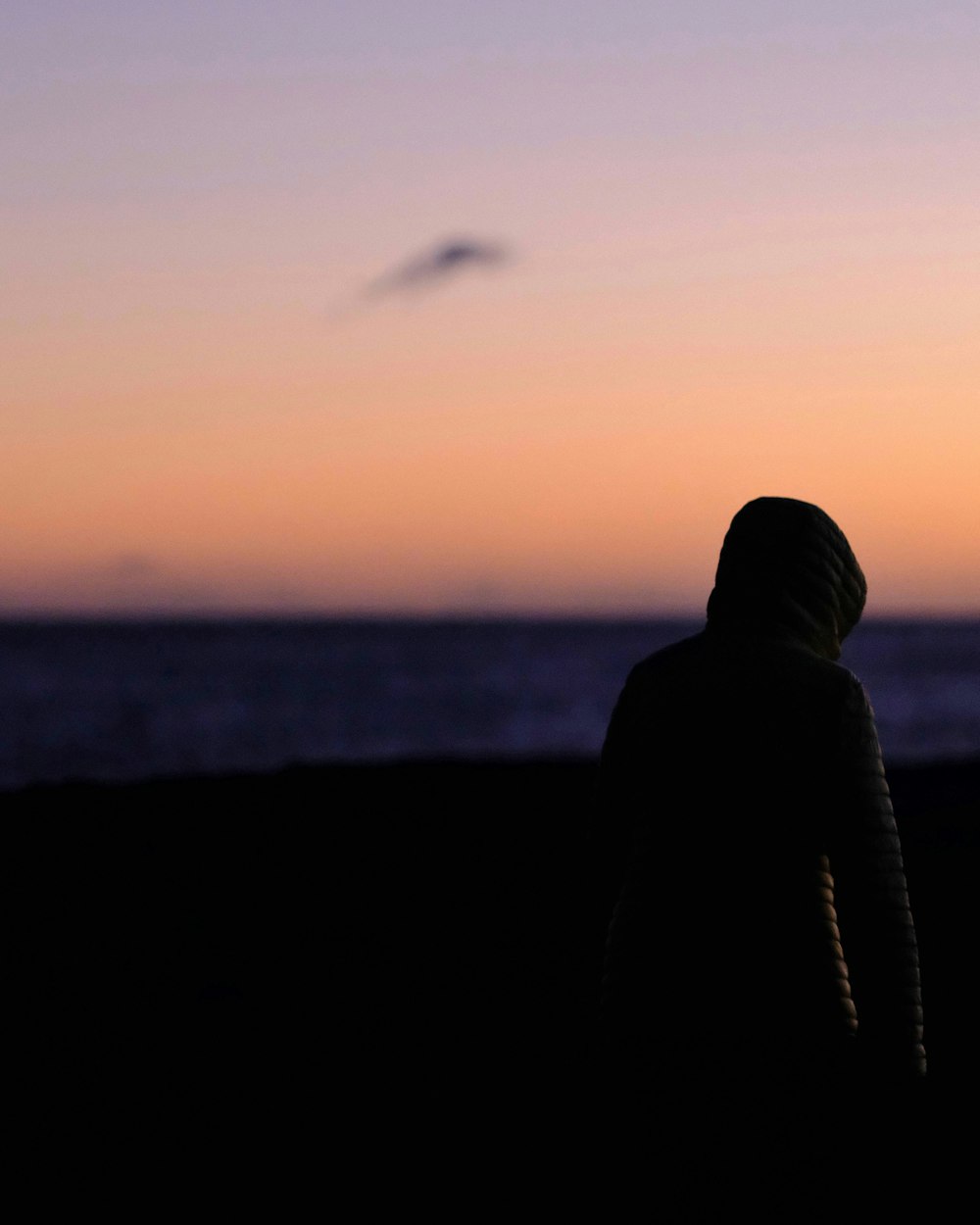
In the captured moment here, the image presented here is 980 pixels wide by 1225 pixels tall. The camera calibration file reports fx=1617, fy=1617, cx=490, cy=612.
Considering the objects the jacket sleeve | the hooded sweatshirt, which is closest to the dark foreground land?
the hooded sweatshirt

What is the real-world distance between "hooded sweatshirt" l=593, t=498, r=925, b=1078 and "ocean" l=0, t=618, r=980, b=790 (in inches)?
410

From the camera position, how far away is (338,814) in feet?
37.7

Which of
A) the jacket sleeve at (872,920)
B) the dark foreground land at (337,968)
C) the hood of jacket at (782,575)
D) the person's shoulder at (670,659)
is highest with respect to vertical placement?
A: the hood of jacket at (782,575)

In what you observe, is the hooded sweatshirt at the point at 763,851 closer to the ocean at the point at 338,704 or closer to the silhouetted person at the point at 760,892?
the silhouetted person at the point at 760,892

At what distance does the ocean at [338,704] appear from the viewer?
37.2 metres

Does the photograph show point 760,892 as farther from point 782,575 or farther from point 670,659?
point 782,575

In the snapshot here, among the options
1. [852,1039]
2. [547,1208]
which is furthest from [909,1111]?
[547,1208]

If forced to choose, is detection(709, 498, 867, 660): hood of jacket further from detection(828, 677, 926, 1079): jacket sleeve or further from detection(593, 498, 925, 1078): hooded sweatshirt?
detection(828, 677, 926, 1079): jacket sleeve

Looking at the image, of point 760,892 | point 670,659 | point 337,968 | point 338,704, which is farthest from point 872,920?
point 338,704

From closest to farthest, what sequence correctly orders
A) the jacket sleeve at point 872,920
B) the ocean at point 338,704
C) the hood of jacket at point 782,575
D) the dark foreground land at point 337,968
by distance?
1. the jacket sleeve at point 872,920
2. the hood of jacket at point 782,575
3. the dark foreground land at point 337,968
4. the ocean at point 338,704

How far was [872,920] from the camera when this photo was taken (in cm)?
313

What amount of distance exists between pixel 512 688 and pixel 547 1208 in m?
61.0

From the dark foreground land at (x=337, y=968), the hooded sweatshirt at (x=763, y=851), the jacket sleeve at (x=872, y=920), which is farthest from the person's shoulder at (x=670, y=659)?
the dark foreground land at (x=337, y=968)

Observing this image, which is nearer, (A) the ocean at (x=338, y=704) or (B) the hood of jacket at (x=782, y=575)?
(B) the hood of jacket at (x=782, y=575)
